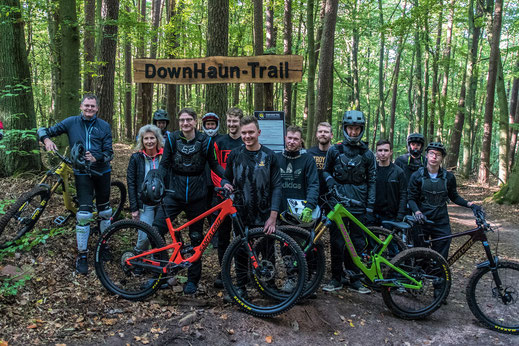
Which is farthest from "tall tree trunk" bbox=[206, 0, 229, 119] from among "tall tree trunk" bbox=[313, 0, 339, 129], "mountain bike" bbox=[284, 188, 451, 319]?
"mountain bike" bbox=[284, 188, 451, 319]

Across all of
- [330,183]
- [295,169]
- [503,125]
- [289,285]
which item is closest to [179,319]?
[289,285]

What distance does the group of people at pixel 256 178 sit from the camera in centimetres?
407

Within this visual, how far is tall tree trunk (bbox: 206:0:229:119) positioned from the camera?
719cm

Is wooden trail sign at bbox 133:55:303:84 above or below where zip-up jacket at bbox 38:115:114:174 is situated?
above

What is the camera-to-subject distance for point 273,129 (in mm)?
6289

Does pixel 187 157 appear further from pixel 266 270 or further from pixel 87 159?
pixel 266 270

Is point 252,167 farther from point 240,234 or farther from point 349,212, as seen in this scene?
point 349,212

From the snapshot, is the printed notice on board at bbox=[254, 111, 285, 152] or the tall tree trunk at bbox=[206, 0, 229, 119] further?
the tall tree trunk at bbox=[206, 0, 229, 119]

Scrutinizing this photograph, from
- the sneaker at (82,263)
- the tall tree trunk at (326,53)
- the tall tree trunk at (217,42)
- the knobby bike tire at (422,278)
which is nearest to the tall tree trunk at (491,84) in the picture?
the tall tree trunk at (326,53)

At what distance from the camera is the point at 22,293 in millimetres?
3826

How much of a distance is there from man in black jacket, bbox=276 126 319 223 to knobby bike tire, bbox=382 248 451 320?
1354 mm

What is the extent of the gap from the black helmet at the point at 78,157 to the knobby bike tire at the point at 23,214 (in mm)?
630

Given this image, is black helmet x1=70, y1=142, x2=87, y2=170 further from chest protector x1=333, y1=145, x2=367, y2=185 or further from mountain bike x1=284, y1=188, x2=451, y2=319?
chest protector x1=333, y1=145, x2=367, y2=185

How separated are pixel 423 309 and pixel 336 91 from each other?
29470mm
